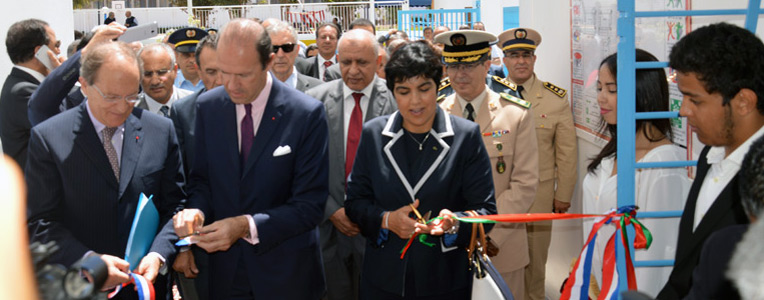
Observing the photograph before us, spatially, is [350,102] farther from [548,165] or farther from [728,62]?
[728,62]

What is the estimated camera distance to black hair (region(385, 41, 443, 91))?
342 cm

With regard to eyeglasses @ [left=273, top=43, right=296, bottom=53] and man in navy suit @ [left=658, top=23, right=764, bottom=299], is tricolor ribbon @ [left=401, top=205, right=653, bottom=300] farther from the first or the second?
eyeglasses @ [left=273, top=43, right=296, bottom=53]

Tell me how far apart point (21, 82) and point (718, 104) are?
172 inches

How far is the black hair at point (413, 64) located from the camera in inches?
135

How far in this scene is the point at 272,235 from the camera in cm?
322

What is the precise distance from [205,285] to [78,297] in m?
2.34

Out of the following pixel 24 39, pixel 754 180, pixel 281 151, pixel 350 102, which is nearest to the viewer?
pixel 754 180

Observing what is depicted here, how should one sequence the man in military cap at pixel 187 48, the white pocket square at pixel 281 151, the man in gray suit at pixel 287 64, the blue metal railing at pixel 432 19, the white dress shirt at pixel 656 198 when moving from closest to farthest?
the white pocket square at pixel 281 151 < the white dress shirt at pixel 656 198 < the man in gray suit at pixel 287 64 < the man in military cap at pixel 187 48 < the blue metal railing at pixel 432 19

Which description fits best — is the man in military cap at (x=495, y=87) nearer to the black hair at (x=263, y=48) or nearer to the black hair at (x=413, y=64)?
the black hair at (x=413, y=64)

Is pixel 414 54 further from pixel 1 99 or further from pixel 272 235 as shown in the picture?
pixel 1 99

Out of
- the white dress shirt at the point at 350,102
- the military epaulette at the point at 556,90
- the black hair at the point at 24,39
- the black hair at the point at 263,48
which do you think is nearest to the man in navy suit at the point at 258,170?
the black hair at the point at 263,48

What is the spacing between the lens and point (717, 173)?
2.49 metres

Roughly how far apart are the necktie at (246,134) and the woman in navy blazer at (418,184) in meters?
0.51

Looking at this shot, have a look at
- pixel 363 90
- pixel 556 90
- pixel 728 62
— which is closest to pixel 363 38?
pixel 363 90
